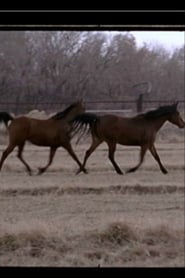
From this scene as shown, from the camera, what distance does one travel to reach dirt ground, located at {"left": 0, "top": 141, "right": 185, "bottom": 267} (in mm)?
3537

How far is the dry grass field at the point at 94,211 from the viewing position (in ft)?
11.6

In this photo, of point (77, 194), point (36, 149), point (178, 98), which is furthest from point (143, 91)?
point (36, 149)

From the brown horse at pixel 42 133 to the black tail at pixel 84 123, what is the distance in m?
0.06

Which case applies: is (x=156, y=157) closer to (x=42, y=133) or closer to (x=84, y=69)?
(x=42, y=133)

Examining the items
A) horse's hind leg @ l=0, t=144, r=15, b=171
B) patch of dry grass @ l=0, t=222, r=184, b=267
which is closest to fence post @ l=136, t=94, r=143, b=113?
horse's hind leg @ l=0, t=144, r=15, b=171

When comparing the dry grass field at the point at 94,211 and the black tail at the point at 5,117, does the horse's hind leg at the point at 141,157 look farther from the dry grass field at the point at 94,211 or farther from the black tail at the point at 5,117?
the black tail at the point at 5,117

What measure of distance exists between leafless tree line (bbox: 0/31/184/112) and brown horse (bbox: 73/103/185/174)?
725 mm

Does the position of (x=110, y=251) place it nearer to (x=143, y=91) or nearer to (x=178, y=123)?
(x=143, y=91)
